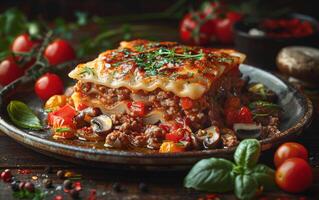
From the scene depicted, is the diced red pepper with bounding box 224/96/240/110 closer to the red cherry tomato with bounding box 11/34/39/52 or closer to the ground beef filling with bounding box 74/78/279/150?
the ground beef filling with bounding box 74/78/279/150

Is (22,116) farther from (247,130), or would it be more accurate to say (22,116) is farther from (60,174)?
(247,130)

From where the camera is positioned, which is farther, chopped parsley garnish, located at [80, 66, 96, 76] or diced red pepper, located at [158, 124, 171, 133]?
chopped parsley garnish, located at [80, 66, 96, 76]

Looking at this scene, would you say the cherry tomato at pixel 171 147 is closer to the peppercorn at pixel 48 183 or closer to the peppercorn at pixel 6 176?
the peppercorn at pixel 48 183

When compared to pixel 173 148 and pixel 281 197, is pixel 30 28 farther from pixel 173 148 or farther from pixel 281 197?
pixel 281 197

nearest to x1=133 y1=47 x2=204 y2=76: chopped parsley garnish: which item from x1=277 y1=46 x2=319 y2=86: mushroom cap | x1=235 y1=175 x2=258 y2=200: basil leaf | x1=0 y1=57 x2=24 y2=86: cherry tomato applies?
x1=235 y1=175 x2=258 y2=200: basil leaf

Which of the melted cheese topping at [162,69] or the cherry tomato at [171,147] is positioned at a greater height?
the melted cheese topping at [162,69]

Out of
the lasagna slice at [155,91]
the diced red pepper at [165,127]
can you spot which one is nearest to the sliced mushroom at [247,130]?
the lasagna slice at [155,91]
